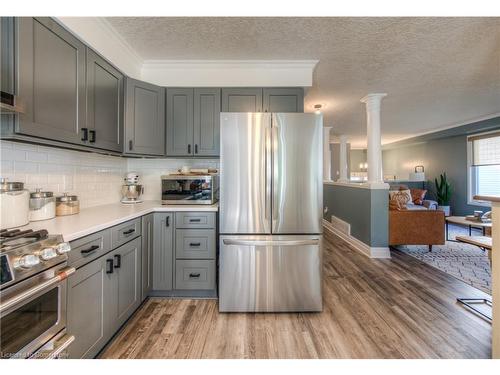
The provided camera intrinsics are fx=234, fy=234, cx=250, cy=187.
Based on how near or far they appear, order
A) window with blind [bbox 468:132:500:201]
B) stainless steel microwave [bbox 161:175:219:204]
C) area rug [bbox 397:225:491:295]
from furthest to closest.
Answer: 1. window with blind [bbox 468:132:500:201]
2. area rug [bbox 397:225:491:295]
3. stainless steel microwave [bbox 161:175:219:204]

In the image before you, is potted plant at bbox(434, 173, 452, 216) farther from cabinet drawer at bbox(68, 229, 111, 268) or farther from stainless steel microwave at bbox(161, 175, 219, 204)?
cabinet drawer at bbox(68, 229, 111, 268)

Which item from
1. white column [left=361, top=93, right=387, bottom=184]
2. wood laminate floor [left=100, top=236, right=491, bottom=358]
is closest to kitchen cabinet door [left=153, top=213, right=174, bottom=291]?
wood laminate floor [left=100, top=236, right=491, bottom=358]

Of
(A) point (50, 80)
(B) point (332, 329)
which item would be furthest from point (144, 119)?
(B) point (332, 329)

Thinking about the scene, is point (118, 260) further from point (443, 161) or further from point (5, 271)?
point (443, 161)

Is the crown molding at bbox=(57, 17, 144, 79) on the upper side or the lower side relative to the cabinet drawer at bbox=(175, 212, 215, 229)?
upper

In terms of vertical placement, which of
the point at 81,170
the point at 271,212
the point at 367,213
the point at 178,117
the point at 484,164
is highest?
the point at 178,117

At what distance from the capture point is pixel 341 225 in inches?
184

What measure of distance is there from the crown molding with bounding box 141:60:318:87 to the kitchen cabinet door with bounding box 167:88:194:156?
0.15m

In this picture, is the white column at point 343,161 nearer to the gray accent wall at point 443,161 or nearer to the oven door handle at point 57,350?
the gray accent wall at point 443,161

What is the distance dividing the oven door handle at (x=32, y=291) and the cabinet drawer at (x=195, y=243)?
3.74 feet

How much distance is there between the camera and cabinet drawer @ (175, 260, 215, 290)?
2270 millimetres

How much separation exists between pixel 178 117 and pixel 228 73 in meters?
0.78

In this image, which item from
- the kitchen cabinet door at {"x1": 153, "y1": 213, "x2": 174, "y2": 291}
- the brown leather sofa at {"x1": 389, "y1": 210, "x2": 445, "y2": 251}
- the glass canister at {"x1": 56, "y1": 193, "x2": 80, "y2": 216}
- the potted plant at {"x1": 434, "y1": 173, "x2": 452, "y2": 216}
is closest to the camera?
the glass canister at {"x1": 56, "y1": 193, "x2": 80, "y2": 216}
